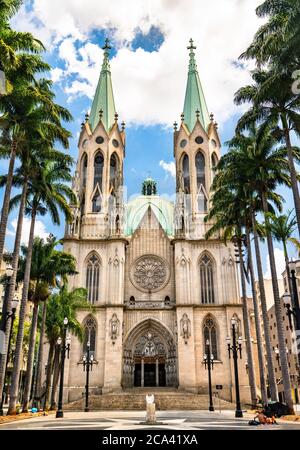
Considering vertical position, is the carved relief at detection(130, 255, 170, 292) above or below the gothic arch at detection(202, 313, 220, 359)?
above

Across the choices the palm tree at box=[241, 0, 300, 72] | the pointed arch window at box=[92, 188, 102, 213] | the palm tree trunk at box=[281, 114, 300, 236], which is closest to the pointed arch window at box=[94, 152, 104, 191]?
the pointed arch window at box=[92, 188, 102, 213]

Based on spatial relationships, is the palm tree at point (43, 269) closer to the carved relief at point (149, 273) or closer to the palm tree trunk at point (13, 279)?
the palm tree trunk at point (13, 279)

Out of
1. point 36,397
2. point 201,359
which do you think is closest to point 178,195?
point 201,359

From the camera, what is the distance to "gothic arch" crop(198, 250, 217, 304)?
133ft

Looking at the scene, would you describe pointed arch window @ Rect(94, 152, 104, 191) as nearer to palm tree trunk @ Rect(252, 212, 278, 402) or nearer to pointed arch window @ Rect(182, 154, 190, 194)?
pointed arch window @ Rect(182, 154, 190, 194)

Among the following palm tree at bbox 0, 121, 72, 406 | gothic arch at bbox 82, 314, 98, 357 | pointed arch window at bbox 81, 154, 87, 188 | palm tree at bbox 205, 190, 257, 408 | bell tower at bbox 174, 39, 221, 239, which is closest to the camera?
palm tree at bbox 0, 121, 72, 406

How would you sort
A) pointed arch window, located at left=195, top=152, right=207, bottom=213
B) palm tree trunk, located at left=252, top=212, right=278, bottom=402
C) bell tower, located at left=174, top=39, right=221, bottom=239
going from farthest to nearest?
pointed arch window, located at left=195, top=152, right=207, bottom=213 → bell tower, located at left=174, top=39, right=221, bottom=239 → palm tree trunk, located at left=252, top=212, right=278, bottom=402

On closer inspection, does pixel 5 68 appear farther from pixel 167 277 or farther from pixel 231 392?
pixel 231 392

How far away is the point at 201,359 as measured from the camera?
37781 mm

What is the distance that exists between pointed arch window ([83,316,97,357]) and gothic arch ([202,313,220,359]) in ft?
34.1

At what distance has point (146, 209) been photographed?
48031 millimetres

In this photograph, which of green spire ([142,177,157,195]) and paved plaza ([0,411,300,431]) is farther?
green spire ([142,177,157,195])

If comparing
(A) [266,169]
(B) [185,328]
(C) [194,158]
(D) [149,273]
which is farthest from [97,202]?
(A) [266,169]

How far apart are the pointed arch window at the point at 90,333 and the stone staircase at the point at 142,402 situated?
17.2ft
